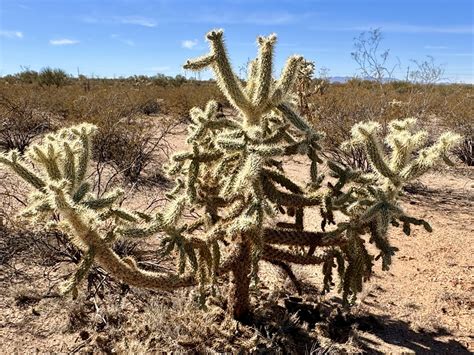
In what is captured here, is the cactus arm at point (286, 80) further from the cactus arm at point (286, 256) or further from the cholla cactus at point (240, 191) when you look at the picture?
the cactus arm at point (286, 256)

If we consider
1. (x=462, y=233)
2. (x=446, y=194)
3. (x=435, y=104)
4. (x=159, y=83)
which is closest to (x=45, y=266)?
(x=462, y=233)

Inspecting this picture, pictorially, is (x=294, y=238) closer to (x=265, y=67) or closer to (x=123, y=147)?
(x=265, y=67)

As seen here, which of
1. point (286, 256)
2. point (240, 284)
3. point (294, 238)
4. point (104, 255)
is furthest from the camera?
point (240, 284)

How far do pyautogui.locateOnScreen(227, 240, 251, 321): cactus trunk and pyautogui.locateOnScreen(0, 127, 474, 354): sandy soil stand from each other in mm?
547

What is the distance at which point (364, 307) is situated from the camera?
138 inches

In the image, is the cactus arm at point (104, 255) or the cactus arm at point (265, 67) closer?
the cactus arm at point (104, 255)

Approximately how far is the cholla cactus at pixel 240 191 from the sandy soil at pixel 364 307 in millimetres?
607

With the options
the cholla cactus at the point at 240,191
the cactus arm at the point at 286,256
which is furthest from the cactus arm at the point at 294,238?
the cactus arm at the point at 286,256

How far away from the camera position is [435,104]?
12.0 m

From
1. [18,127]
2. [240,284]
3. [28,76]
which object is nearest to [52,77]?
[28,76]

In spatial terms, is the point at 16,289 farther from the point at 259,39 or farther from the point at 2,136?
the point at 2,136

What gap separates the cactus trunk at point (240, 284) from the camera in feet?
9.41

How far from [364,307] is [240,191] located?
5.80ft

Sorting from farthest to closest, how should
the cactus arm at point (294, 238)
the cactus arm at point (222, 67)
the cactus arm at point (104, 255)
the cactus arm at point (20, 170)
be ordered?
the cactus arm at point (294, 238) < the cactus arm at point (222, 67) < the cactus arm at point (20, 170) < the cactus arm at point (104, 255)
